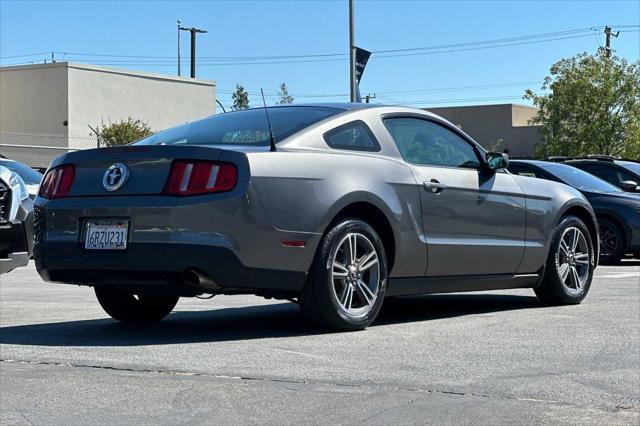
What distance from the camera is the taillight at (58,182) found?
723 centimetres

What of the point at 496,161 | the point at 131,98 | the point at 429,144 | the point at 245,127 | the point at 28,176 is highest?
the point at 131,98

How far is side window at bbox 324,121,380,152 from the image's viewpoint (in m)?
7.47

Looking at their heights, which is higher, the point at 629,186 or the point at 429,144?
the point at 429,144

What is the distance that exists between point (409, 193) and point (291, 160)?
1.10 m

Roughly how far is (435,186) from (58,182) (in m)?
2.61

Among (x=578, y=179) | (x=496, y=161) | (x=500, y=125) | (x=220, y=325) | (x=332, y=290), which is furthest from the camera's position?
(x=500, y=125)

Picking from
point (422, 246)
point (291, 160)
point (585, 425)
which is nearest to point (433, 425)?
point (585, 425)

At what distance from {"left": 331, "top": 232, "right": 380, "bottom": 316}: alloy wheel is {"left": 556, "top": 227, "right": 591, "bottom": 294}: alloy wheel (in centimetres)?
233

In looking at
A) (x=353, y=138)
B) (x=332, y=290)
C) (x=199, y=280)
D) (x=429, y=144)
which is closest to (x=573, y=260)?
(x=429, y=144)

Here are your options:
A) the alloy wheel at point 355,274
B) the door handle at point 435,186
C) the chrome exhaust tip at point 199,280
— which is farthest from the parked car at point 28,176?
the chrome exhaust tip at point 199,280

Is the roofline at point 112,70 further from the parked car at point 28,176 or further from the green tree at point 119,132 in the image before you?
the parked car at point 28,176

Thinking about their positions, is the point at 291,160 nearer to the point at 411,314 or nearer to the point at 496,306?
the point at 411,314

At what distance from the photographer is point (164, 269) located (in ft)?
22.0

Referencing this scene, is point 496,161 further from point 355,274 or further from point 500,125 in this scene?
point 500,125
